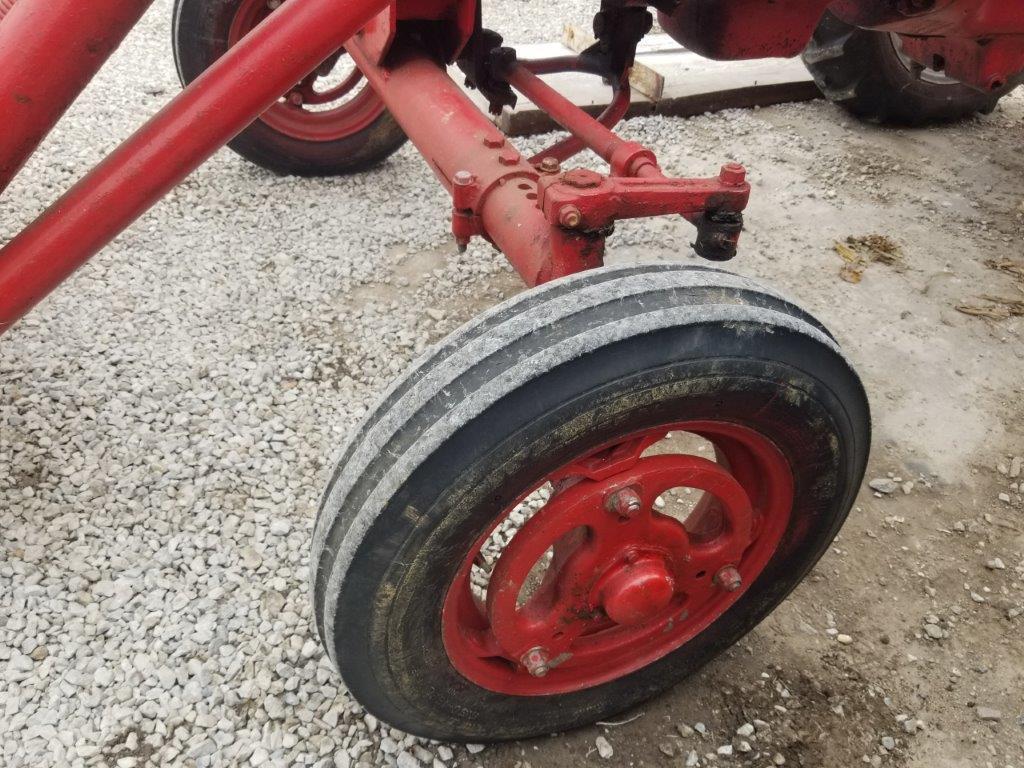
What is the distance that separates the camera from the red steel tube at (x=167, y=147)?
1216 millimetres

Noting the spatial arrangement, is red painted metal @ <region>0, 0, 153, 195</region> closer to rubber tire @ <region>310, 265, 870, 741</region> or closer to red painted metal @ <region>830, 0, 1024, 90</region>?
rubber tire @ <region>310, 265, 870, 741</region>

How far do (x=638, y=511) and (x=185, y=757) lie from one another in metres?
1.09

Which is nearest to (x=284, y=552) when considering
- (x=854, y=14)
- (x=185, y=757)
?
(x=185, y=757)

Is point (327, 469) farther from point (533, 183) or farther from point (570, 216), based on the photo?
point (570, 216)

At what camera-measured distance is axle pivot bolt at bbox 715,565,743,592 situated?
1473 mm

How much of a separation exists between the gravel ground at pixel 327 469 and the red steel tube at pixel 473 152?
835 millimetres

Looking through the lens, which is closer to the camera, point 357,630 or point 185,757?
point 357,630

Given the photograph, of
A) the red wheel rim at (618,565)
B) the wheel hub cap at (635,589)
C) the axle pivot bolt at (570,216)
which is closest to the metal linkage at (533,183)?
the axle pivot bolt at (570,216)

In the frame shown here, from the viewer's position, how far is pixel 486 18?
5.51m

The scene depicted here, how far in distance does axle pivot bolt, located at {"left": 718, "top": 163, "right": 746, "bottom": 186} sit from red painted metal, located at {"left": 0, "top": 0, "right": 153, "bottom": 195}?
1.05 m

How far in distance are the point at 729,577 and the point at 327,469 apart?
120cm

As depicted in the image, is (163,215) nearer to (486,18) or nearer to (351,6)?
(351,6)

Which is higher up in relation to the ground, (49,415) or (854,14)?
(854,14)

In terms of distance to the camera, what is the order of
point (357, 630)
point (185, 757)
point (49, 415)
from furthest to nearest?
point (49, 415)
point (185, 757)
point (357, 630)
